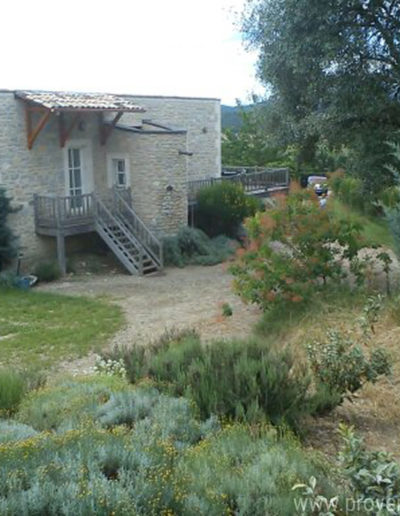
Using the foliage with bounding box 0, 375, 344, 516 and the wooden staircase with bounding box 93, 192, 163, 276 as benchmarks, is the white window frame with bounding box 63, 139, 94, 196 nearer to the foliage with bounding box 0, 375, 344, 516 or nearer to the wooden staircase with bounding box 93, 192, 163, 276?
the wooden staircase with bounding box 93, 192, 163, 276

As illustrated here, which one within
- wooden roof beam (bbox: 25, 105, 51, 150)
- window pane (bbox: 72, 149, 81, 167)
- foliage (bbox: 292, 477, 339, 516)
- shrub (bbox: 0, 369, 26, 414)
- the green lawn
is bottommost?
the green lawn

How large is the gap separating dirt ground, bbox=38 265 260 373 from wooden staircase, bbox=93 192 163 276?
0.39m

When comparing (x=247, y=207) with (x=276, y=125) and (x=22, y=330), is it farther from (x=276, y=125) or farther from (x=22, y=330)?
(x=22, y=330)

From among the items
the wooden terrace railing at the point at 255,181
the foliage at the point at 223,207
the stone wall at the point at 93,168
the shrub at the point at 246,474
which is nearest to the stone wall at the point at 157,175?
the stone wall at the point at 93,168

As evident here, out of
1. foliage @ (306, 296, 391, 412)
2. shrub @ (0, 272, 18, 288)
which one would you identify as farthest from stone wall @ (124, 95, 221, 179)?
foliage @ (306, 296, 391, 412)

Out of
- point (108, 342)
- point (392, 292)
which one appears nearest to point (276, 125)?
point (392, 292)

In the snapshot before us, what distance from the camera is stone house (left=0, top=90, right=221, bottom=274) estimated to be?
53.7 feet

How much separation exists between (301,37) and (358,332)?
5760 mm

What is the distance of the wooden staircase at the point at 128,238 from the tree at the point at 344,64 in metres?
6.64

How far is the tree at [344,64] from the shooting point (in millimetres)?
10664

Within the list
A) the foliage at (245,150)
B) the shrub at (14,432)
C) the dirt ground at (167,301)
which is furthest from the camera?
the foliage at (245,150)

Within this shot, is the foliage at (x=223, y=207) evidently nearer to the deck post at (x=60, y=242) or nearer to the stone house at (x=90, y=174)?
the stone house at (x=90, y=174)

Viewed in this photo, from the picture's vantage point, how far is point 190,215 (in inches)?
798

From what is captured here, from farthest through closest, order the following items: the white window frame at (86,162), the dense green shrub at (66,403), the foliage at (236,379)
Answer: the white window frame at (86,162) < the foliage at (236,379) < the dense green shrub at (66,403)
